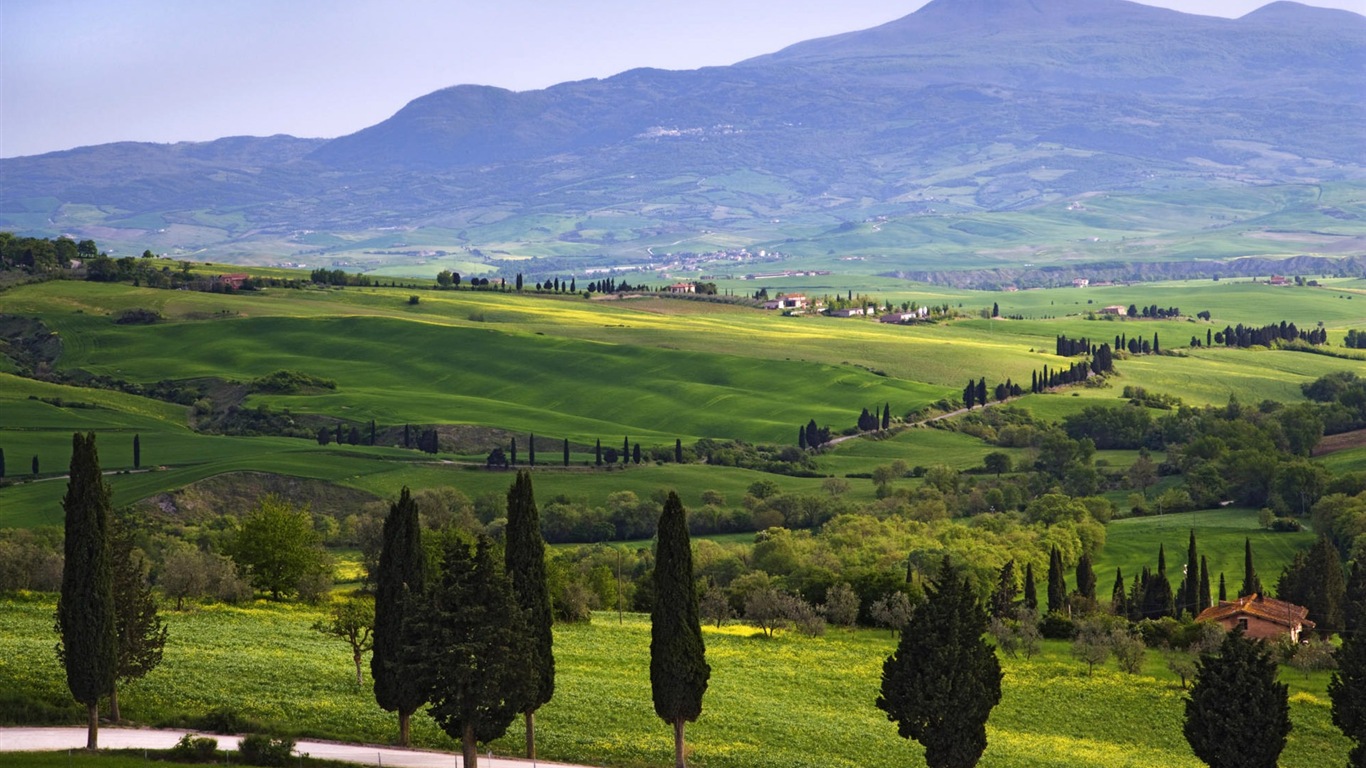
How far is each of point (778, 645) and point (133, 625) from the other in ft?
117

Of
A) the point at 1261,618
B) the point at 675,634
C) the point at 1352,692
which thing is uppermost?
the point at 675,634

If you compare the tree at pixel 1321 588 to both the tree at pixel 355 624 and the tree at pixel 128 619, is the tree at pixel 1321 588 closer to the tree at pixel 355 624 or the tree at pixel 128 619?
the tree at pixel 355 624

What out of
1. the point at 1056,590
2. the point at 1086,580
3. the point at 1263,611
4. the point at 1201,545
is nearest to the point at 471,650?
the point at 1263,611

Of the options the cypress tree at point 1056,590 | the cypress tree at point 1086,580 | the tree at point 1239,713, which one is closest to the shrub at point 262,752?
the tree at point 1239,713

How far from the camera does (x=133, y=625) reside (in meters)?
53.0

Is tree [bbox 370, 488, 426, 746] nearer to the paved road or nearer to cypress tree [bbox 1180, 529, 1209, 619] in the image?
→ the paved road

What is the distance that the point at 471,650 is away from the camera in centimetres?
4997

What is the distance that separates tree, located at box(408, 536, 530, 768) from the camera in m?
50.0

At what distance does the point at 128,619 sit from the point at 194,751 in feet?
19.9

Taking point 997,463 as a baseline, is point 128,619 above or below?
above

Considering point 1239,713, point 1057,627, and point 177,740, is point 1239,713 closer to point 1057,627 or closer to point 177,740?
point 177,740

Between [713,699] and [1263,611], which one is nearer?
[713,699]

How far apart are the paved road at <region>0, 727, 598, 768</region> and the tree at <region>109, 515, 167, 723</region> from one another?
1532 millimetres

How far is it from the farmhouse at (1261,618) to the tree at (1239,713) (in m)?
37.6
